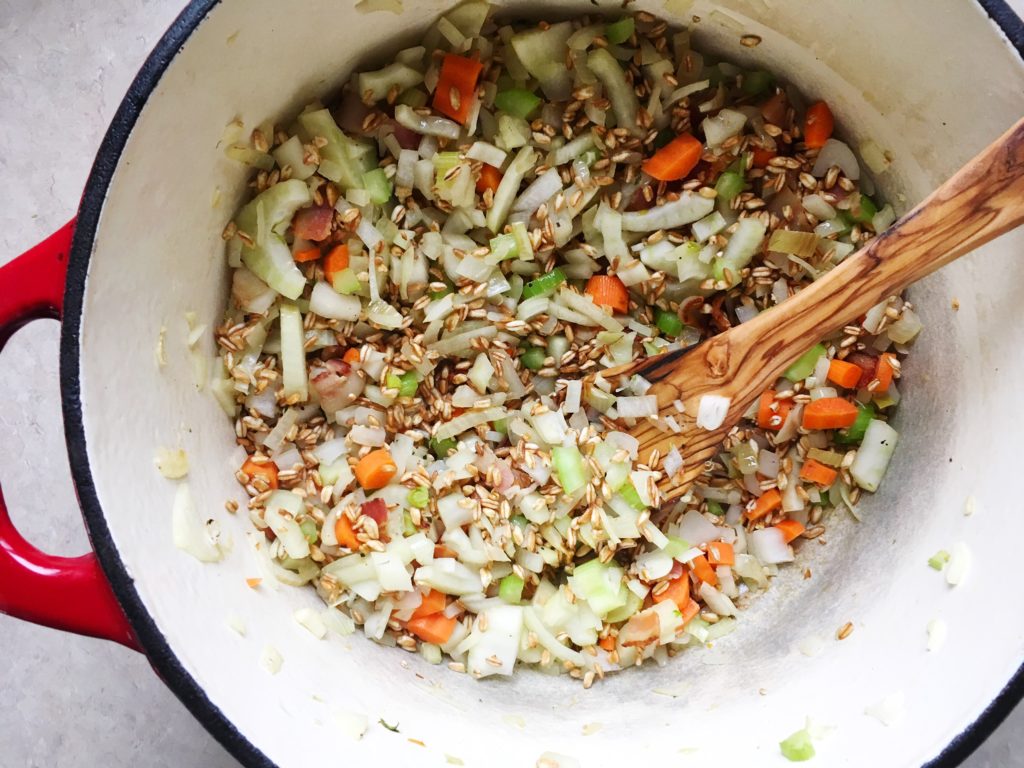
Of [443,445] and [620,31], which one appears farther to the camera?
[443,445]

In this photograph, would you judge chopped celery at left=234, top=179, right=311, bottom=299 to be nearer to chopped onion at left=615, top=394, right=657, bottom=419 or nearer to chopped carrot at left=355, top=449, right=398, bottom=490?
chopped carrot at left=355, top=449, right=398, bottom=490

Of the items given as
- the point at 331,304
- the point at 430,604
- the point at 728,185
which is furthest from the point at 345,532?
the point at 728,185

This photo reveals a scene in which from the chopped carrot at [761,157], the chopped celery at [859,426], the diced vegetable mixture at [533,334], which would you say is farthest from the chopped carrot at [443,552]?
the chopped carrot at [761,157]

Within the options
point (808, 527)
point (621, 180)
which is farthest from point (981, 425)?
point (621, 180)

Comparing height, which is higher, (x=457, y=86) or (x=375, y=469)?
(x=457, y=86)

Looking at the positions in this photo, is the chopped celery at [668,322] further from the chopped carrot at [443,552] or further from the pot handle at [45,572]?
the pot handle at [45,572]

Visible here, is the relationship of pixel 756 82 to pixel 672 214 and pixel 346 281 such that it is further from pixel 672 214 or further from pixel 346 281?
pixel 346 281

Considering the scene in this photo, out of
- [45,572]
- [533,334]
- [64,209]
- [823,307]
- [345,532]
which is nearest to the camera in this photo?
[45,572]
